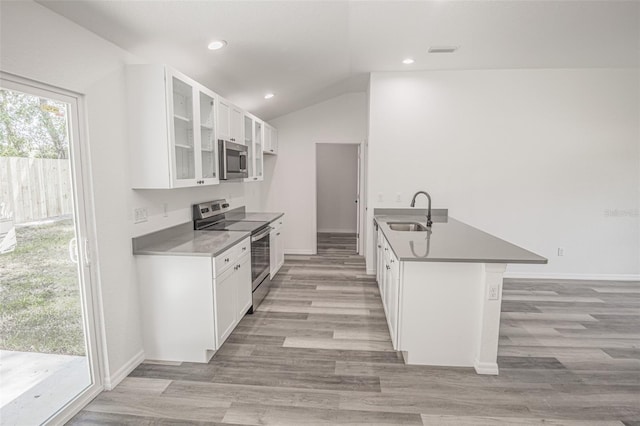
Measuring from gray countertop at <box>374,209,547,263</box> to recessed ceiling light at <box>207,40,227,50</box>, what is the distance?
214cm

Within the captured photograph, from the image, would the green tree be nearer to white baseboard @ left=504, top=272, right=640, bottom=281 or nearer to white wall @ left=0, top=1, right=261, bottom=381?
white wall @ left=0, top=1, right=261, bottom=381

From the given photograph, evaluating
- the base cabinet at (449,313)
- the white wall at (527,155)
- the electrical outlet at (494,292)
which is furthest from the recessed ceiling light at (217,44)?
the electrical outlet at (494,292)

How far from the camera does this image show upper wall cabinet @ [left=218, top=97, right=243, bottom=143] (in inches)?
135

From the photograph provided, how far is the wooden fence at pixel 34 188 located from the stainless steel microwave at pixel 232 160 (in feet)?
4.66

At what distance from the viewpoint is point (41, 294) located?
198cm

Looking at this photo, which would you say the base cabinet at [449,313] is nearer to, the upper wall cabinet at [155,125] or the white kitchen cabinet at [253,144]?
the upper wall cabinet at [155,125]

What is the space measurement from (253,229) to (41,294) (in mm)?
1917

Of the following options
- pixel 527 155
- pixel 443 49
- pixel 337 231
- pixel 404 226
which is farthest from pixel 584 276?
pixel 337 231

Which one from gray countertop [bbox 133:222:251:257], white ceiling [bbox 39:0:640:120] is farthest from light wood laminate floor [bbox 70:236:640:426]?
white ceiling [bbox 39:0:640:120]

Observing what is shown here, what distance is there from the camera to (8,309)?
1762 mm

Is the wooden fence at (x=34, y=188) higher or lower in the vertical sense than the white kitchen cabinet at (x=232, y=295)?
higher

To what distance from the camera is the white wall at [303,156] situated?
6.02 m

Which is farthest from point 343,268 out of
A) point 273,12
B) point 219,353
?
point 273,12

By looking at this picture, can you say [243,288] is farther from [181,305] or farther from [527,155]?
[527,155]
